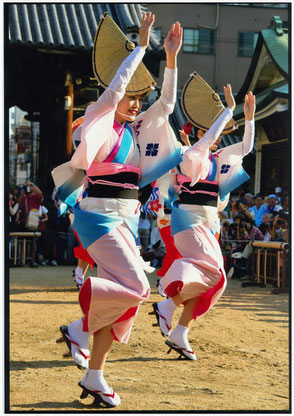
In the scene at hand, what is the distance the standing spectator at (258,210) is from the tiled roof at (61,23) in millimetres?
3717

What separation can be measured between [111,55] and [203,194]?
2.10m

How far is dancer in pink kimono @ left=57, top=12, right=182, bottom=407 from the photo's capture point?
3762 millimetres

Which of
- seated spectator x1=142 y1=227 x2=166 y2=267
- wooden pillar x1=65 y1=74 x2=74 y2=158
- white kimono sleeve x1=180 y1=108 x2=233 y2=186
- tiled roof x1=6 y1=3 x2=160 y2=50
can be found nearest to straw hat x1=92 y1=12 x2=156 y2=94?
white kimono sleeve x1=180 y1=108 x2=233 y2=186

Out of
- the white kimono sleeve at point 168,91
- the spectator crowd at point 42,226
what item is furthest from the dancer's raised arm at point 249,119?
the spectator crowd at point 42,226

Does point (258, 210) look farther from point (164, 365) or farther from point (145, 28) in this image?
point (145, 28)

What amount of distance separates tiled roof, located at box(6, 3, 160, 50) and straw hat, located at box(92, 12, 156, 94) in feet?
24.8

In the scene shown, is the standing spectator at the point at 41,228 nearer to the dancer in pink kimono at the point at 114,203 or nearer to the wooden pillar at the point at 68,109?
the wooden pillar at the point at 68,109

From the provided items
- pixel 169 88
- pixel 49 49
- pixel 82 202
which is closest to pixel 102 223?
pixel 82 202

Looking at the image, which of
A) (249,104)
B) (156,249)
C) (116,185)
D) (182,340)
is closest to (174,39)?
(116,185)

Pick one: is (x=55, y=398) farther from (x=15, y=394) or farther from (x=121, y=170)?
(x=121, y=170)

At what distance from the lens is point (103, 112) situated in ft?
12.4

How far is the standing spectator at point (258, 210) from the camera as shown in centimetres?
1189

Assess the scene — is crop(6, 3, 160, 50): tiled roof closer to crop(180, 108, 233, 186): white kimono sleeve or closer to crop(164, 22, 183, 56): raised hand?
crop(180, 108, 233, 186): white kimono sleeve

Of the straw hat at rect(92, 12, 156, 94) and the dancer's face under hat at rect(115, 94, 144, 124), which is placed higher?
the straw hat at rect(92, 12, 156, 94)
